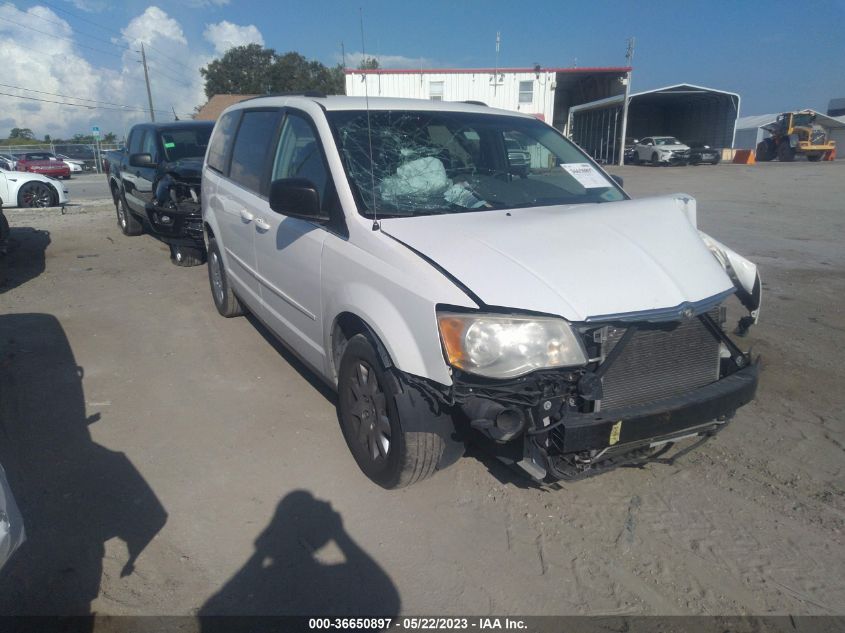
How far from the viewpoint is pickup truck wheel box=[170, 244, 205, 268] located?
8.47 meters

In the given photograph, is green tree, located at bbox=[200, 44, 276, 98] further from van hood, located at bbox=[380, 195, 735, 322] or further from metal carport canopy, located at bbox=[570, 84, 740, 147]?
van hood, located at bbox=[380, 195, 735, 322]

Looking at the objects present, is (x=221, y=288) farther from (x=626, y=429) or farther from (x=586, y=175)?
(x=626, y=429)

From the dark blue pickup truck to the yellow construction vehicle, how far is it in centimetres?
4212

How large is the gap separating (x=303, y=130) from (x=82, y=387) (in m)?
2.61

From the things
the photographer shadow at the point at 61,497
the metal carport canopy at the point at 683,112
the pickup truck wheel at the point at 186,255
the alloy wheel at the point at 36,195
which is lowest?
the photographer shadow at the point at 61,497

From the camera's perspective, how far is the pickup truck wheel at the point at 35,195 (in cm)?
1447

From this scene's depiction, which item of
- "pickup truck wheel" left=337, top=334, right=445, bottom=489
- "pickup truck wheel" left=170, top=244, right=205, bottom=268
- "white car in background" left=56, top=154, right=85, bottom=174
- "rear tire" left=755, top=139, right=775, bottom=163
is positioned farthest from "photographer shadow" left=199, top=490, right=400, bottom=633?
"rear tire" left=755, top=139, right=775, bottom=163

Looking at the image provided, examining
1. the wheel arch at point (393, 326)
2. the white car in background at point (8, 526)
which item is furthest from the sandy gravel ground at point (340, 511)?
the wheel arch at point (393, 326)

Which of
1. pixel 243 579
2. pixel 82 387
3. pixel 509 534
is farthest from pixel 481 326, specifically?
pixel 82 387

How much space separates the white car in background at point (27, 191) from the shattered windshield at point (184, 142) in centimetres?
743

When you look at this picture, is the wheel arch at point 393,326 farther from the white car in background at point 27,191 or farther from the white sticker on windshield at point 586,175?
the white car in background at point 27,191

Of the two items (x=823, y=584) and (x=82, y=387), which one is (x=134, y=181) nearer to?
(x=82, y=387)

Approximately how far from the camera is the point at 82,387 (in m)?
4.55

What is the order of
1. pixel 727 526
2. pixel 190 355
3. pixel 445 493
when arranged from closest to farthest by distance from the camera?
pixel 727 526
pixel 445 493
pixel 190 355
